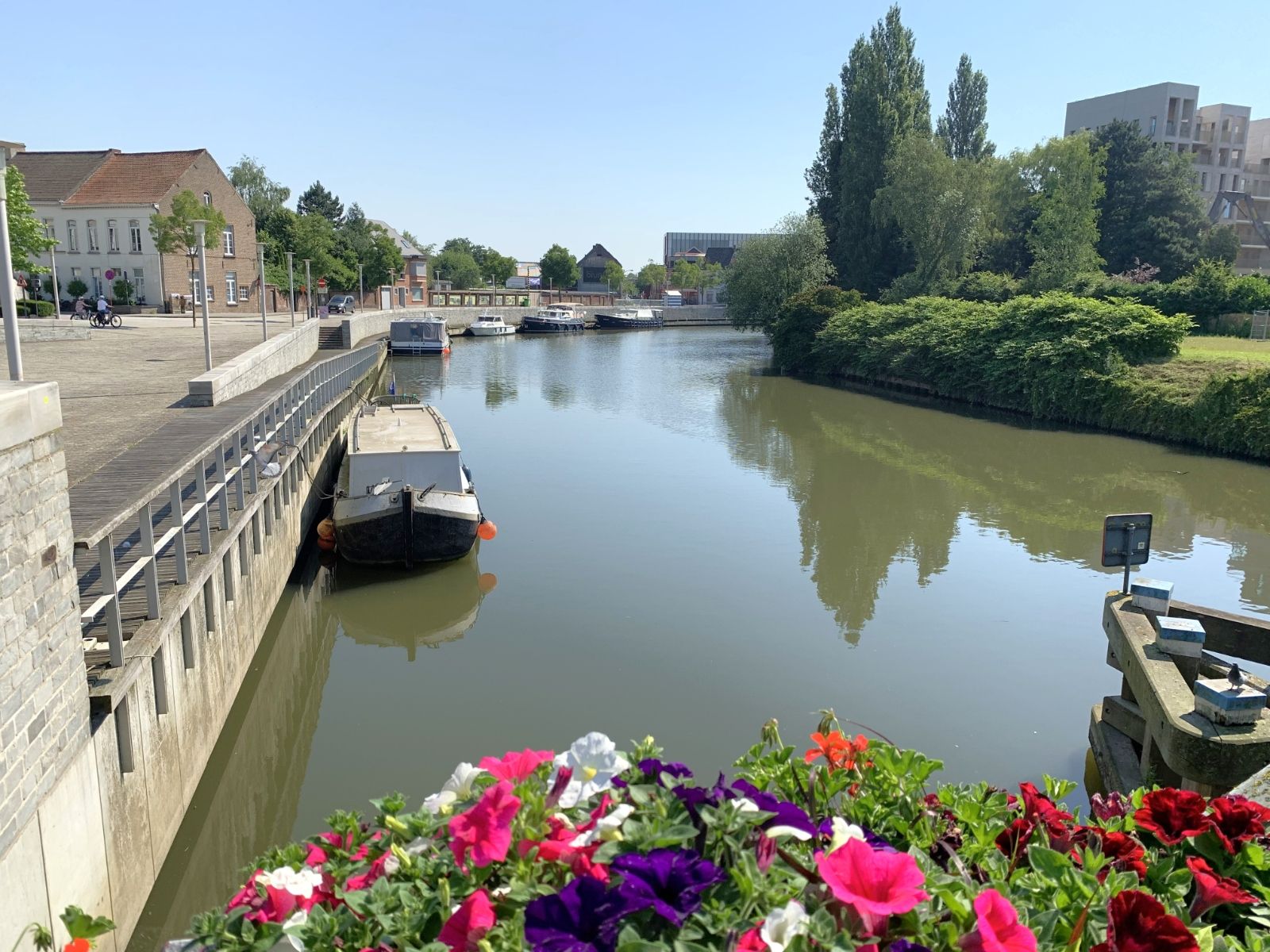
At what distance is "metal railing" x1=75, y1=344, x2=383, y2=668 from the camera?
21.0 ft

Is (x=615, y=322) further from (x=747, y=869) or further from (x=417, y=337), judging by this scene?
(x=747, y=869)

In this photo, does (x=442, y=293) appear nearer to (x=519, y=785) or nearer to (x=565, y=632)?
(x=565, y=632)

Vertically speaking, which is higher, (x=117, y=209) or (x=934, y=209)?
(x=934, y=209)

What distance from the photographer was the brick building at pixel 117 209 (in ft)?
158

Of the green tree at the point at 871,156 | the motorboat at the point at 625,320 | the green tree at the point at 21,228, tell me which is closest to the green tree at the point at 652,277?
the motorboat at the point at 625,320

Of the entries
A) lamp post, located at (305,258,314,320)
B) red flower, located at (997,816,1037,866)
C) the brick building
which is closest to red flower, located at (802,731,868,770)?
red flower, located at (997,816,1037,866)

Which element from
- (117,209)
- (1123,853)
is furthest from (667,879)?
(117,209)

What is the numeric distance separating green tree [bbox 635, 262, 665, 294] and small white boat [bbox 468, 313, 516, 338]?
69.4 meters

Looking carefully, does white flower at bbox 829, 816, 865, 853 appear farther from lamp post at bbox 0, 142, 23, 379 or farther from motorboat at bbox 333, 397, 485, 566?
motorboat at bbox 333, 397, 485, 566

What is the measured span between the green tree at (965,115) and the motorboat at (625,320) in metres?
28.5

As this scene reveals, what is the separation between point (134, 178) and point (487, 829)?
5585cm

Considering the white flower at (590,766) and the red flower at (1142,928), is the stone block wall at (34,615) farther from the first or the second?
the red flower at (1142,928)

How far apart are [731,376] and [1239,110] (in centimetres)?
6207

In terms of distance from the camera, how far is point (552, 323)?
7606 cm
